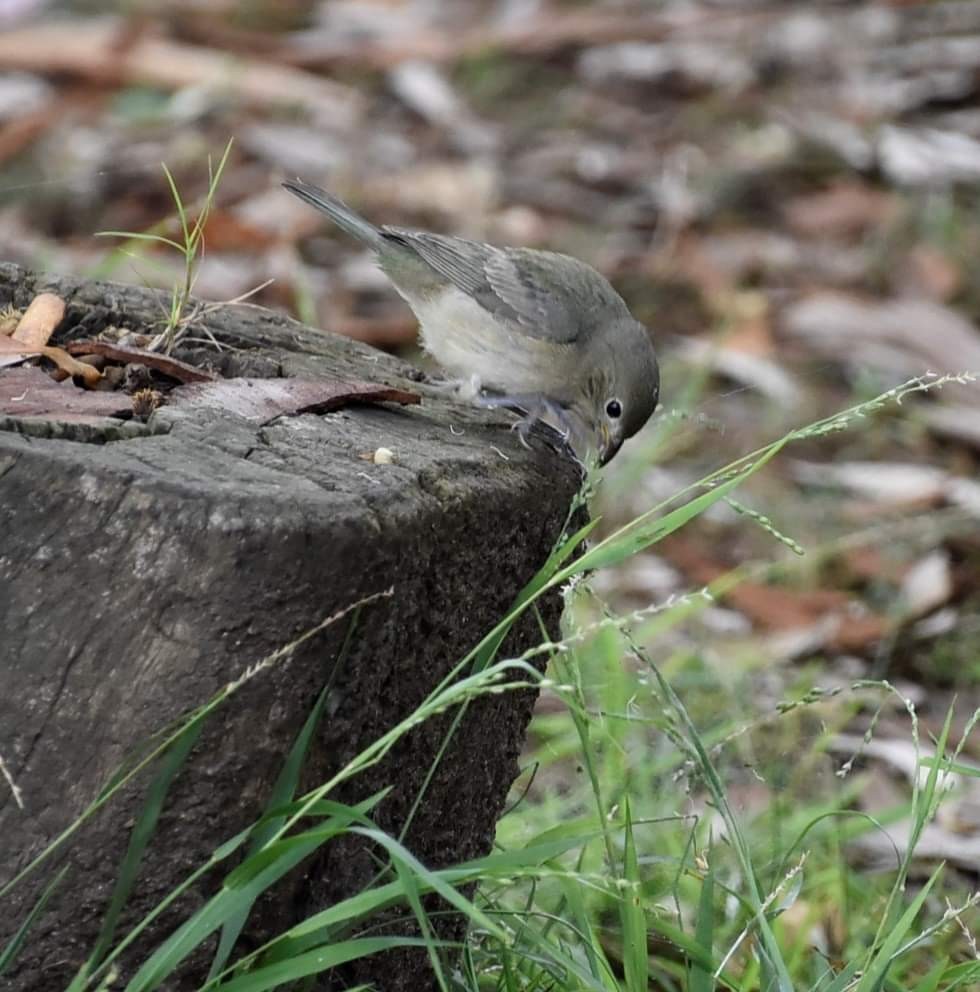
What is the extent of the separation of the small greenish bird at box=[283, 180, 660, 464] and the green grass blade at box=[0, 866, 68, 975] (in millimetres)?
2039

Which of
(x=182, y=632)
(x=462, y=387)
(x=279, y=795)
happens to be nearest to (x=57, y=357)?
(x=182, y=632)

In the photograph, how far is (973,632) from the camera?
16.9 ft

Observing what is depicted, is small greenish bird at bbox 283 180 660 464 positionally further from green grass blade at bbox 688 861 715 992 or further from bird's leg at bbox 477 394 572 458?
green grass blade at bbox 688 861 715 992

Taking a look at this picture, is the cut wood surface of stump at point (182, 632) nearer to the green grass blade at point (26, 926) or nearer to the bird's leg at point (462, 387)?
the green grass blade at point (26, 926)

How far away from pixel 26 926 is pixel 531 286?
8.23 feet

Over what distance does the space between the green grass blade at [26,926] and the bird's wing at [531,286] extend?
2.29m

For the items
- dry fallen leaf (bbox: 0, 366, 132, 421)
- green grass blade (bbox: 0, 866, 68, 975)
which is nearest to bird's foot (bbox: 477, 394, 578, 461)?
dry fallen leaf (bbox: 0, 366, 132, 421)

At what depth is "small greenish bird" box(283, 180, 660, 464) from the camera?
4148 millimetres

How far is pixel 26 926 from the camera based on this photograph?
2.15m

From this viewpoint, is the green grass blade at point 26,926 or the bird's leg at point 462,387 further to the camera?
the bird's leg at point 462,387

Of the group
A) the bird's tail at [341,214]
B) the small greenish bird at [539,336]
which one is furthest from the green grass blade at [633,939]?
the bird's tail at [341,214]

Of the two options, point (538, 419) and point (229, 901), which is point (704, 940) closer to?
point (229, 901)

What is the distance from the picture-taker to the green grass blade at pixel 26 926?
2.16 m

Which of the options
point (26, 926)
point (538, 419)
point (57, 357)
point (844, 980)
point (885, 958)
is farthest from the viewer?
point (538, 419)
